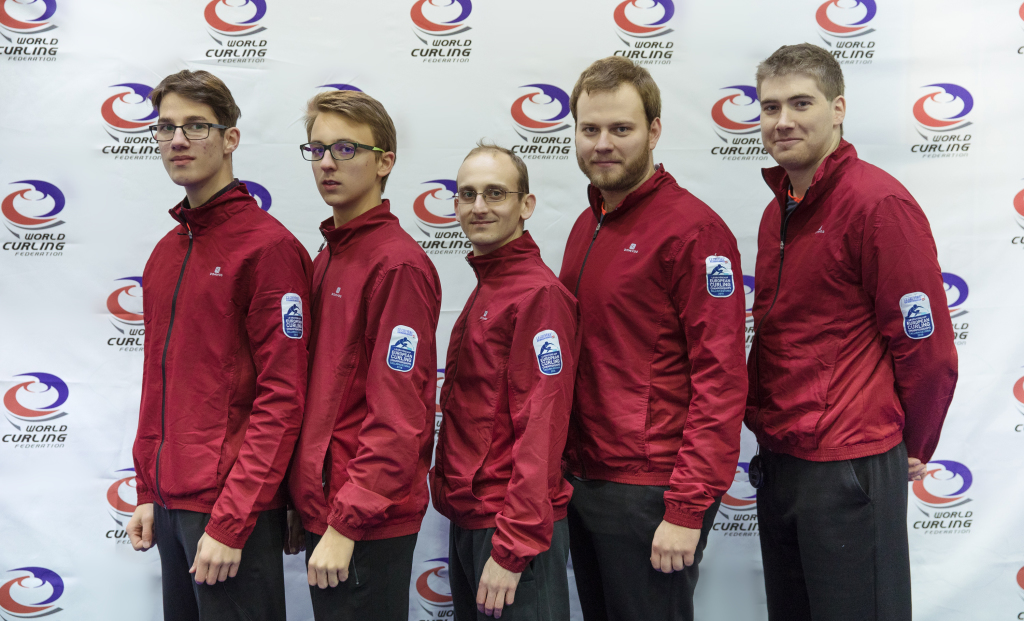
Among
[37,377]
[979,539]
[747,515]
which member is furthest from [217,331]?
[979,539]

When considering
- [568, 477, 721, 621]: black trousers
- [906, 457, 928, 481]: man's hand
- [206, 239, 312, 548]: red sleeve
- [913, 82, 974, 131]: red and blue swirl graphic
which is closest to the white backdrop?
[913, 82, 974, 131]: red and blue swirl graphic

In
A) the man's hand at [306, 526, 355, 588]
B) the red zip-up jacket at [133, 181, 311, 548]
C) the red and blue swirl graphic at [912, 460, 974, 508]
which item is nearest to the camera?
the man's hand at [306, 526, 355, 588]

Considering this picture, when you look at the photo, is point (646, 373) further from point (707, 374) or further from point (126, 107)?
point (126, 107)

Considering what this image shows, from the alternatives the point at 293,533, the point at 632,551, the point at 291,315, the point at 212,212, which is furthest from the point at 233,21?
the point at 632,551

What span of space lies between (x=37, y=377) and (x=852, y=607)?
2936 millimetres

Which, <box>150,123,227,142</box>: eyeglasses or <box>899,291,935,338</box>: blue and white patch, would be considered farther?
<box>150,123,227,142</box>: eyeglasses

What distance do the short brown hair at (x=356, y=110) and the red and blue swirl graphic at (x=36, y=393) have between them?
1.66m

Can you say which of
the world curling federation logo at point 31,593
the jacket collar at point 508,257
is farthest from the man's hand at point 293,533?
the world curling federation logo at point 31,593

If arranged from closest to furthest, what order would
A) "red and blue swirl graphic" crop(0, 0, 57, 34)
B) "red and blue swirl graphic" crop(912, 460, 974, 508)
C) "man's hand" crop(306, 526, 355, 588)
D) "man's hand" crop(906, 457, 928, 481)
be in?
1. "man's hand" crop(306, 526, 355, 588)
2. "man's hand" crop(906, 457, 928, 481)
3. "red and blue swirl graphic" crop(0, 0, 57, 34)
4. "red and blue swirl graphic" crop(912, 460, 974, 508)

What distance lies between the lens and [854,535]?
1.88 m

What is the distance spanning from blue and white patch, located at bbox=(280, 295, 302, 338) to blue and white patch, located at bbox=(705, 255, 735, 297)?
1068mm

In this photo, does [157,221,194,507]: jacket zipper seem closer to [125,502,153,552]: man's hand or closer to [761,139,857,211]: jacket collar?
[125,502,153,552]: man's hand

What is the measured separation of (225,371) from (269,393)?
0.54 feet

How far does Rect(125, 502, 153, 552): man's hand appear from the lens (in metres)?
2.03
